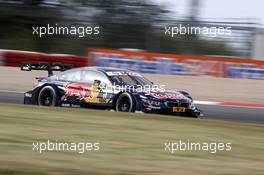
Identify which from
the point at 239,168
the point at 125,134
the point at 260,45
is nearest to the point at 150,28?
the point at 260,45

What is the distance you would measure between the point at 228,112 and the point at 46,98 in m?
4.49

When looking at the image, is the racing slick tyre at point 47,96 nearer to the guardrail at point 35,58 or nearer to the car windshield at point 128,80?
the car windshield at point 128,80

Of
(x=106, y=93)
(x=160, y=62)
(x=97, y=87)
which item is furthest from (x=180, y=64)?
(x=106, y=93)

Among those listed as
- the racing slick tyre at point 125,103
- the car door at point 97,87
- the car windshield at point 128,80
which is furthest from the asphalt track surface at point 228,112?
the car door at point 97,87

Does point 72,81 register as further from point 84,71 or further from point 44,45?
point 44,45

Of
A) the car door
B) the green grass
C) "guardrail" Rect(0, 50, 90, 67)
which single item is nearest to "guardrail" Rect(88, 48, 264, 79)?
"guardrail" Rect(0, 50, 90, 67)

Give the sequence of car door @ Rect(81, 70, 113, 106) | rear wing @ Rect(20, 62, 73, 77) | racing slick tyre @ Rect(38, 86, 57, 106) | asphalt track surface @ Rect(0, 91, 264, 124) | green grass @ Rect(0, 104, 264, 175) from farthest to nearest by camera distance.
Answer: racing slick tyre @ Rect(38, 86, 57, 106), asphalt track surface @ Rect(0, 91, 264, 124), car door @ Rect(81, 70, 113, 106), rear wing @ Rect(20, 62, 73, 77), green grass @ Rect(0, 104, 264, 175)

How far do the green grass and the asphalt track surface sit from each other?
330cm

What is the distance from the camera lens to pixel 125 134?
923 cm

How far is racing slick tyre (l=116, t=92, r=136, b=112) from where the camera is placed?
544 inches

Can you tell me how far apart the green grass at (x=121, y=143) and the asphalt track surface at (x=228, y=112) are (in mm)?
3298

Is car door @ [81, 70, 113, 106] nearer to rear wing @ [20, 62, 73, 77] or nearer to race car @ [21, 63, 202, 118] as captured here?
race car @ [21, 63, 202, 118]

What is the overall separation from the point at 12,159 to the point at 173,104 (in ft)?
22.9

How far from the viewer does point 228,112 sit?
54.3 feet
